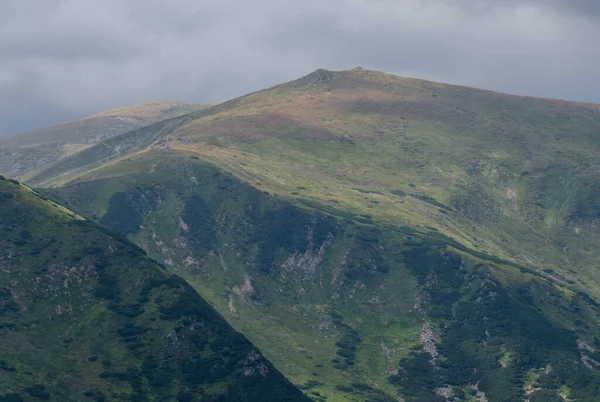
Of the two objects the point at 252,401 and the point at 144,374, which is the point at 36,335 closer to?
the point at 144,374

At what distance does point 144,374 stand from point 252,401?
2963cm

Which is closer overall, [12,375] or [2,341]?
[12,375]

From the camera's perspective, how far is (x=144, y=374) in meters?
192

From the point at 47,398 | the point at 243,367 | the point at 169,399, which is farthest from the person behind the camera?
the point at 243,367

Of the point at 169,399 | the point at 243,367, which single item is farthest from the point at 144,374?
the point at 243,367

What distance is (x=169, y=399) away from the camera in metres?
186

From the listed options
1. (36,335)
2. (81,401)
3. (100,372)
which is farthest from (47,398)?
(36,335)

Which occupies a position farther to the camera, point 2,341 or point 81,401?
point 2,341

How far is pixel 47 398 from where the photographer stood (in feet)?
563

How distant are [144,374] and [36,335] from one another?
108 feet

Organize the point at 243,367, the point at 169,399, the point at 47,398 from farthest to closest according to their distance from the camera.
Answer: the point at 243,367 < the point at 169,399 < the point at 47,398

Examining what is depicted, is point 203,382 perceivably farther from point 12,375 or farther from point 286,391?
point 12,375

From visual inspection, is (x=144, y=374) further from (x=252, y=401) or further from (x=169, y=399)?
(x=252, y=401)

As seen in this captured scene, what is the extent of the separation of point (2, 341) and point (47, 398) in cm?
2798
